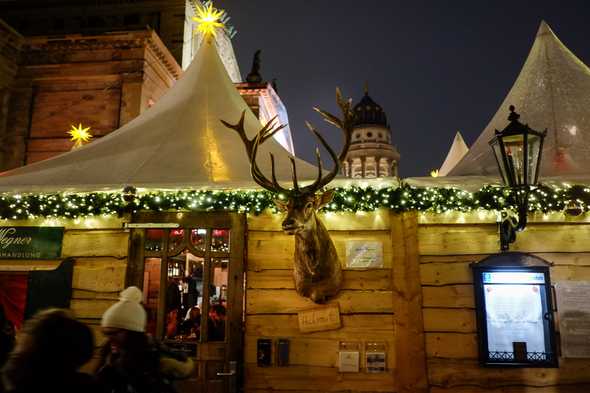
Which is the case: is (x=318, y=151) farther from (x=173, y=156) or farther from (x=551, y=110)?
(x=551, y=110)

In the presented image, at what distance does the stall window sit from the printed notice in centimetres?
122

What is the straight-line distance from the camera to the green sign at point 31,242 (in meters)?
6.09

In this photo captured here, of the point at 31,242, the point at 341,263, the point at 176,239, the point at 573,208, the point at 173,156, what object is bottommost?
the point at 341,263

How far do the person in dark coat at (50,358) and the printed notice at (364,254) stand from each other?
156 inches

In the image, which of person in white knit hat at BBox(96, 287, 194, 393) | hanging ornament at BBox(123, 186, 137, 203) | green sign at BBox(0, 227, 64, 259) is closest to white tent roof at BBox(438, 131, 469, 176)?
hanging ornament at BBox(123, 186, 137, 203)

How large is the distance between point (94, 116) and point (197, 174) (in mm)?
11395

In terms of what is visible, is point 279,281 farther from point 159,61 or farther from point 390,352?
point 159,61

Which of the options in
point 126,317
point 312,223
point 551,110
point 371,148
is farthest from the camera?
point 371,148

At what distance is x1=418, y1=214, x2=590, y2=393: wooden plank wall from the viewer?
5293 mm

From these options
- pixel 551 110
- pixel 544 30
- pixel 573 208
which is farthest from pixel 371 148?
pixel 573 208

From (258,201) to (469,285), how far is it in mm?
2742

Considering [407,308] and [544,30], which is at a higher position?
[544,30]

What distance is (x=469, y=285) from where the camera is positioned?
5539 mm

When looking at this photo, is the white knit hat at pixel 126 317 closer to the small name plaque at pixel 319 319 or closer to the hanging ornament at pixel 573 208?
the small name plaque at pixel 319 319
